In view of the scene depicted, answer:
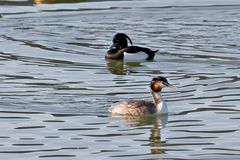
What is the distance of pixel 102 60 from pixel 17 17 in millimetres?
6869

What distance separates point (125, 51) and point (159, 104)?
25.5 ft

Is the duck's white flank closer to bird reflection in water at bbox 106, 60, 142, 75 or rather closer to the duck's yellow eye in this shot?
bird reflection in water at bbox 106, 60, 142, 75

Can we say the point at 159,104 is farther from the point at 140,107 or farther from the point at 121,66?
the point at 121,66

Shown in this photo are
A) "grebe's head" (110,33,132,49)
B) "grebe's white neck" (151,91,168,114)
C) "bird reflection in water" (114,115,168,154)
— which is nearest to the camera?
"bird reflection in water" (114,115,168,154)

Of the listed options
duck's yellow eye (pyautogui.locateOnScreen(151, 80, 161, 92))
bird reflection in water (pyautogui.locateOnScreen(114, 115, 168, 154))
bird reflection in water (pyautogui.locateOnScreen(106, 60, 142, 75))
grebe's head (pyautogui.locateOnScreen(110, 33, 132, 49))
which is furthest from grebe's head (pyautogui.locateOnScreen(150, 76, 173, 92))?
grebe's head (pyautogui.locateOnScreen(110, 33, 132, 49))

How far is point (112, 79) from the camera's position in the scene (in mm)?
20875

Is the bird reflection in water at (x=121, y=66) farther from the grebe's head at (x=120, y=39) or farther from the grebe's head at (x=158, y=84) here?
the grebe's head at (x=158, y=84)

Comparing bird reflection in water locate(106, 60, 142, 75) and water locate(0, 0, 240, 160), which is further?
bird reflection in water locate(106, 60, 142, 75)

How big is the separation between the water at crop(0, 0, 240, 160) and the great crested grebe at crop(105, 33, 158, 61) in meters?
0.20

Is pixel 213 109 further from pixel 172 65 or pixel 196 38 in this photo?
pixel 196 38

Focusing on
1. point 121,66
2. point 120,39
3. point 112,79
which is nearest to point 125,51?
point 120,39

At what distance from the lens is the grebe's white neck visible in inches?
669

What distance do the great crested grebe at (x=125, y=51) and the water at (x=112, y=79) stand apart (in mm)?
202

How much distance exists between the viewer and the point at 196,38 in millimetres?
25938
